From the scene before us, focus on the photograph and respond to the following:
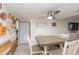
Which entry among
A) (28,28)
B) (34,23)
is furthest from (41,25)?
(28,28)

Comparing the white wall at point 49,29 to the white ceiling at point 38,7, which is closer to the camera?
the white ceiling at point 38,7

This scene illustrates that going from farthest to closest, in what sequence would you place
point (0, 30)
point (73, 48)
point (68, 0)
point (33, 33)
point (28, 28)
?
1. point (28, 28)
2. point (33, 33)
3. point (0, 30)
4. point (73, 48)
5. point (68, 0)

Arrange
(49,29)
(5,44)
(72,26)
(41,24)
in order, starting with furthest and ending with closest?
(72,26), (49,29), (41,24), (5,44)

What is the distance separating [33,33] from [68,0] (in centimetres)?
458

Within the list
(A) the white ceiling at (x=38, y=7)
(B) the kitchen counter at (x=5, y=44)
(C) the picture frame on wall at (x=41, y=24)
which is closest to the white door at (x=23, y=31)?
(C) the picture frame on wall at (x=41, y=24)

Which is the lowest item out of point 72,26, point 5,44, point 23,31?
Answer: point 5,44

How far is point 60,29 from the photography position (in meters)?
5.91

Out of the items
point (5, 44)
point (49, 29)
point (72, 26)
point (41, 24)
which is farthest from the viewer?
point (72, 26)

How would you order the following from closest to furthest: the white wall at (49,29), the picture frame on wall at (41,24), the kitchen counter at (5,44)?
1. the kitchen counter at (5,44)
2. the white wall at (49,29)
3. the picture frame on wall at (41,24)

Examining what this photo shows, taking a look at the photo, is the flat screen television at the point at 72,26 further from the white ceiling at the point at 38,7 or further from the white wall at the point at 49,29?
the white ceiling at the point at 38,7

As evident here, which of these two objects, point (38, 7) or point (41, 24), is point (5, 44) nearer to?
point (38, 7)

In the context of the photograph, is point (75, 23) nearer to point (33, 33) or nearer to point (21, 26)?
point (33, 33)

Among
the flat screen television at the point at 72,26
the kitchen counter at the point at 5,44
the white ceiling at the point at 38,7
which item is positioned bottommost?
the kitchen counter at the point at 5,44

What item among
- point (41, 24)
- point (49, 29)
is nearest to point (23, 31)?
point (41, 24)
